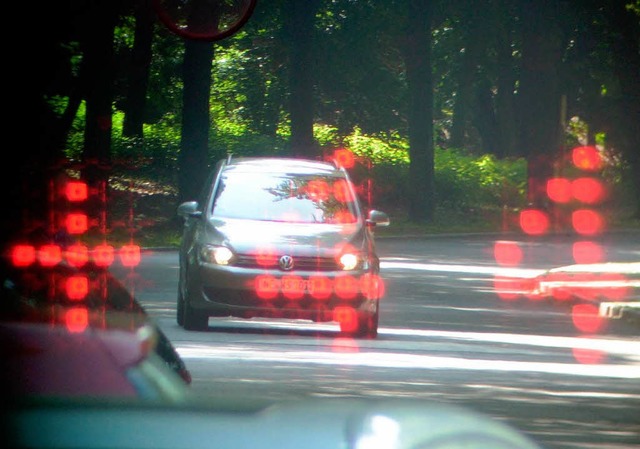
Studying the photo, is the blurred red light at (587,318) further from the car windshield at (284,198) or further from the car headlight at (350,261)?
the car headlight at (350,261)

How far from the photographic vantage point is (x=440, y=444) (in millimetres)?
2574

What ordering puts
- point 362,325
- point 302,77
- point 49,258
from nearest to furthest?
point 49,258, point 362,325, point 302,77

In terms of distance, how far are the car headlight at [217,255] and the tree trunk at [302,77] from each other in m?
28.3

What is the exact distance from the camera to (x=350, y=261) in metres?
15.5

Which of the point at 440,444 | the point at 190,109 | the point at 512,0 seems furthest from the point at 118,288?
the point at 512,0

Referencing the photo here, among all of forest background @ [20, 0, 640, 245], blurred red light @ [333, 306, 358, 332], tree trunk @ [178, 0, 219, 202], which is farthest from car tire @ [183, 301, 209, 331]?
tree trunk @ [178, 0, 219, 202]

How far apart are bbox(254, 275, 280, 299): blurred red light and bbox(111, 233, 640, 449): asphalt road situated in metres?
0.52

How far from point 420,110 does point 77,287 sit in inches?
1670

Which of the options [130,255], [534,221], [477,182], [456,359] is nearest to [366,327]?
[456,359]

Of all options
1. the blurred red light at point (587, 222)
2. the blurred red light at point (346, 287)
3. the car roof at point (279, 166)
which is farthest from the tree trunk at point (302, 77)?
the blurred red light at point (346, 287)

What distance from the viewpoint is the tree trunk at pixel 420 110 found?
45875 millimetres

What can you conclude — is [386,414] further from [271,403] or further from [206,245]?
[206,245]

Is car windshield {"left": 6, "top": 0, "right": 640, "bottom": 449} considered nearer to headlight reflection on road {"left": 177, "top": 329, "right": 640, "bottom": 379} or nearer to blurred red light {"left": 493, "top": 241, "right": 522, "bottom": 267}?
headlight reflection on road {"left": 177, "top": 329, "right": 640, "bottom": 379}

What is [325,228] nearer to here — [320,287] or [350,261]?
[350,261]
